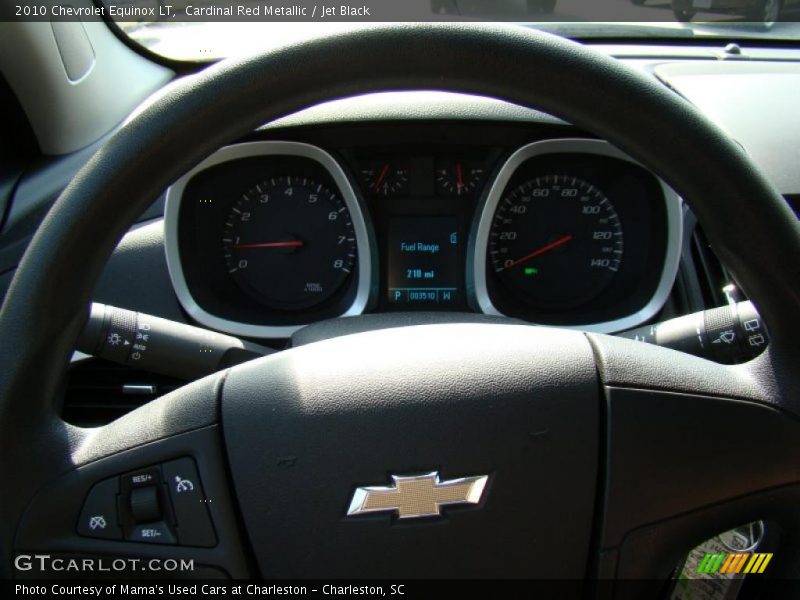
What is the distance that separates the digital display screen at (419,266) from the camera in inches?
95.1

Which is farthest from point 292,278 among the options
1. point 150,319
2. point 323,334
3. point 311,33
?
point 311,33

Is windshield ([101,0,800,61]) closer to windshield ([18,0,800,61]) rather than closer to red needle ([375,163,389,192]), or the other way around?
windshield ([18,0,800,61])

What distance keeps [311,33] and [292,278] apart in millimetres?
1436

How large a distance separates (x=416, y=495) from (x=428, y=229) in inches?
55.4

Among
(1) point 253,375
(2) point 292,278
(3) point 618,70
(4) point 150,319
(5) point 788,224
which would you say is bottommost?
(2) point 292,278

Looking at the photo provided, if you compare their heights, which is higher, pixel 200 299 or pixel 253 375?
pixel 253 375

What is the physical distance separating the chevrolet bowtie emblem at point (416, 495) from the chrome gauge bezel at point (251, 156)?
1.20m

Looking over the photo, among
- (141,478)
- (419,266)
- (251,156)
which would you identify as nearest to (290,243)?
(251,156)

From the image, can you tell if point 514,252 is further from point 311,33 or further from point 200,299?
point 311,33

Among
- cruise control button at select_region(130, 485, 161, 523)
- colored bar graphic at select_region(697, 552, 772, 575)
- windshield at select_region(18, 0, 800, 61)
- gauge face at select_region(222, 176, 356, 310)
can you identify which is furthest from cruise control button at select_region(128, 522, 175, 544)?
windshield at select_region(18, 0, 800, 61)

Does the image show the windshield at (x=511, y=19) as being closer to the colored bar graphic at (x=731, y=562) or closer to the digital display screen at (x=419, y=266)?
the digital display screen at (x=419, y=266)

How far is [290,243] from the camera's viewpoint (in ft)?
7.86

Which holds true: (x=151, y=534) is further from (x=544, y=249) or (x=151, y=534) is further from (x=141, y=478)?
(x=544, y=249)

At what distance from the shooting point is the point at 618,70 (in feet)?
3.31
